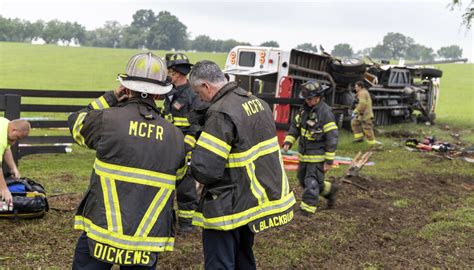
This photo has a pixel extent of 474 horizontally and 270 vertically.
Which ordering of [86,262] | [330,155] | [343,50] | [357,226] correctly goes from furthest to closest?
[343,50], [330,155], [357,226], [86,262]

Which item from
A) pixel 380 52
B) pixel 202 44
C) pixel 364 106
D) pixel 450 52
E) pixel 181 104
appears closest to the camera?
pixel 181 104

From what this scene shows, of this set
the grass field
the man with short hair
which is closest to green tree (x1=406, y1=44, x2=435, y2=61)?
the grass field

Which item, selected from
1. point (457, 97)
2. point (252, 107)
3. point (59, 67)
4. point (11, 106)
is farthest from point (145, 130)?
point (59, 67)

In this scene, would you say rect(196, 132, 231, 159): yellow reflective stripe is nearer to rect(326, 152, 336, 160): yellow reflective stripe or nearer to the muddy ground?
the muddy ground

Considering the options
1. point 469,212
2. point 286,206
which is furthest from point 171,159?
point 469,212

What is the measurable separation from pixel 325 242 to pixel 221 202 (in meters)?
2.81

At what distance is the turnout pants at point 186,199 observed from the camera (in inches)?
215

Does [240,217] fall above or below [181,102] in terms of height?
below

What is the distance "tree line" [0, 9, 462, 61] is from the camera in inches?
2995

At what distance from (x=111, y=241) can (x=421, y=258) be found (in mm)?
3729

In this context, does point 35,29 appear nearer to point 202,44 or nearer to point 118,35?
point 118,35

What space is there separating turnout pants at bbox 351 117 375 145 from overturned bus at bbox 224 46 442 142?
1056 mm

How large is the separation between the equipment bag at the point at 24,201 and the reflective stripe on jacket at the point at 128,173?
3024 millimetres

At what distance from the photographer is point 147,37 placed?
7944 centimetres
